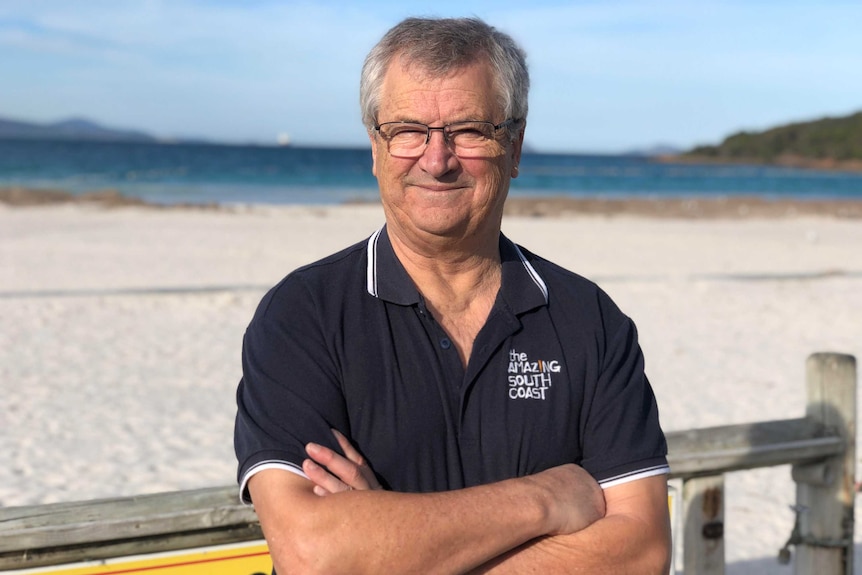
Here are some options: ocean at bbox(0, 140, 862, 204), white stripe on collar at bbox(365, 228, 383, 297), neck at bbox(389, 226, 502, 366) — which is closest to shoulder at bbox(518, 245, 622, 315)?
neck at bbox(389, 226, 502, 366)

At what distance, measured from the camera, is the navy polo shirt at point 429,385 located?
207 centimetres

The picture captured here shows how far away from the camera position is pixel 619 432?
2.18 metres

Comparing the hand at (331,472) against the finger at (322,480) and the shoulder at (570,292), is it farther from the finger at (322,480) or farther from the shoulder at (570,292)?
the shoulder at (570,292)

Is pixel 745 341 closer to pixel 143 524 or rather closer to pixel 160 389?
pixel 160 389

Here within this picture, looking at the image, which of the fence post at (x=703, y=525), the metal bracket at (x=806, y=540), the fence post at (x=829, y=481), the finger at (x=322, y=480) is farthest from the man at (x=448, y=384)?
the metal bracket at (x=806, y=540)

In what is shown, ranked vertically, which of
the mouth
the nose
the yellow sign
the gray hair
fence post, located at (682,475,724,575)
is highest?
the gray hair

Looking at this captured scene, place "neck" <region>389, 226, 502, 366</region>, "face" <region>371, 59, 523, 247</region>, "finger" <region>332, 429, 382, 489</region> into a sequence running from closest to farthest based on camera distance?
"finger" <region>332, 429, 382, 489</region>
"face" <region>371, 59, 523, 247</region>
"neck" <region>389, 226, 502, 366</region>

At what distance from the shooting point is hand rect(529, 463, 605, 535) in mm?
2080

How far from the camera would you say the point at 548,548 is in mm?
2102

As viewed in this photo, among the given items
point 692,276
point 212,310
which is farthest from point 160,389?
point 692,276

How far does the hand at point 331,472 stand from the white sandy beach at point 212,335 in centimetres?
352

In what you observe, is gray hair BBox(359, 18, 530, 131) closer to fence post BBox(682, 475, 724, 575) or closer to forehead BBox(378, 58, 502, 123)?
forehead BBox(378, 58, 502, 123)

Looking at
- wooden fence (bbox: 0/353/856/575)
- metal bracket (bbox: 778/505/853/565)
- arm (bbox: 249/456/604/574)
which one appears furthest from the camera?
metal bracket (bbox: 778/505/853/565)

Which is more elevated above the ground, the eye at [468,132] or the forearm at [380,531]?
the eye at [468,132]
